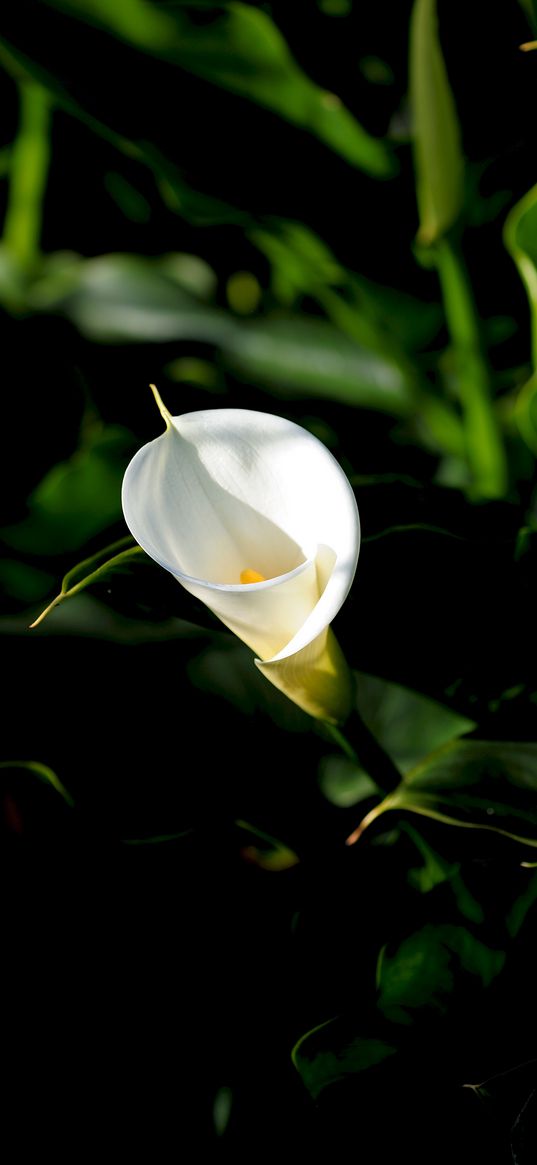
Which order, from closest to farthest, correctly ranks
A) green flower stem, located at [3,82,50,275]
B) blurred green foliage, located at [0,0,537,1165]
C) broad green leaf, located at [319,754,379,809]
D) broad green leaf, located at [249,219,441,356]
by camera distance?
1. blurred green foliage, located at [0,0,537,1165]
2. broad green leaf, located at [319,754,379,809]
3. broad green leaf, located at [249,219,441,356]
4. green flower stem, located at [3,82,50,275]

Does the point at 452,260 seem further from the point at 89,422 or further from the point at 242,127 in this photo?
the point at 89,422

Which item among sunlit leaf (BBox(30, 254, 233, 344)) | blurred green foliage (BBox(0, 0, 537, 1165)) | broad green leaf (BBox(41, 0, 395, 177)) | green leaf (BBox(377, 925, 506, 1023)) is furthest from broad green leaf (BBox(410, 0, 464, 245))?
green leaf (BBox(377, 925, 506, 1023))

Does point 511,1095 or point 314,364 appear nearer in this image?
point 511,1095

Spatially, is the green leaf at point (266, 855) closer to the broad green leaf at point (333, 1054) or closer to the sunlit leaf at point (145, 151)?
the broad green leaf at point (333, 1054)

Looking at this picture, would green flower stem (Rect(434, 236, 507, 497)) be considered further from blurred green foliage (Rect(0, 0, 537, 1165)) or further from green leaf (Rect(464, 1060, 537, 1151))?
green leaf (Rect(464, 1060, 537, 1151))

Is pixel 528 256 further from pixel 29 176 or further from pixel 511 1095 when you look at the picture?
pixel 29 176

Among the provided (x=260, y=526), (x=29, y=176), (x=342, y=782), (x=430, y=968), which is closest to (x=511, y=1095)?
(x=430, y=968)
